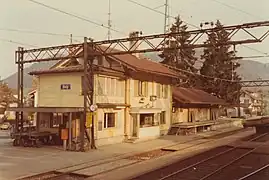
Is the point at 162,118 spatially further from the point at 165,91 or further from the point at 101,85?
the point at 101,85

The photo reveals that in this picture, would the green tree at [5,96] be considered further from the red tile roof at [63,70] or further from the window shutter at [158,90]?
the window shutter at [158,90]

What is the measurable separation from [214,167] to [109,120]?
32.5 ft

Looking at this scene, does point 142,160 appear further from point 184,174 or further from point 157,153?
point 184,174

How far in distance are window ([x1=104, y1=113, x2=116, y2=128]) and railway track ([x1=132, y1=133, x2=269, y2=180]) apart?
676 centimetres

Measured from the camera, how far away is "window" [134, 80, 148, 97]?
85.7 feet

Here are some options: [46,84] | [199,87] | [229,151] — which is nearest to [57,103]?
[46,84]

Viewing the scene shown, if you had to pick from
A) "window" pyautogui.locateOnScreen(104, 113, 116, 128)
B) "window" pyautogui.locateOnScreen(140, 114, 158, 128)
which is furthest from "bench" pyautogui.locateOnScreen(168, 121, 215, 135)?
"window" pyautogui.locateOnScreen(104, 113, 116, 128)

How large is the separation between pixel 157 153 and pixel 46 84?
29.7ft

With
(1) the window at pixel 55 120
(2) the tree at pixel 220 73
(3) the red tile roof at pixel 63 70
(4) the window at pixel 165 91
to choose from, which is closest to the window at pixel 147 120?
(4) the window at pixel 165 91

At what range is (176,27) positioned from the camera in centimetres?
5466

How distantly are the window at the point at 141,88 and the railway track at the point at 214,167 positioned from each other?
8.09m

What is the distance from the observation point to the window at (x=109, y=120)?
23225 mm

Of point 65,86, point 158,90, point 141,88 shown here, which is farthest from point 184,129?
point 65,86

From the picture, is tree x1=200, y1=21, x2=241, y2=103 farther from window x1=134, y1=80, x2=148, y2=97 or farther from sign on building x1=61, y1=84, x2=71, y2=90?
sign on building x1=61, y1=84, x2=71, y2=90
